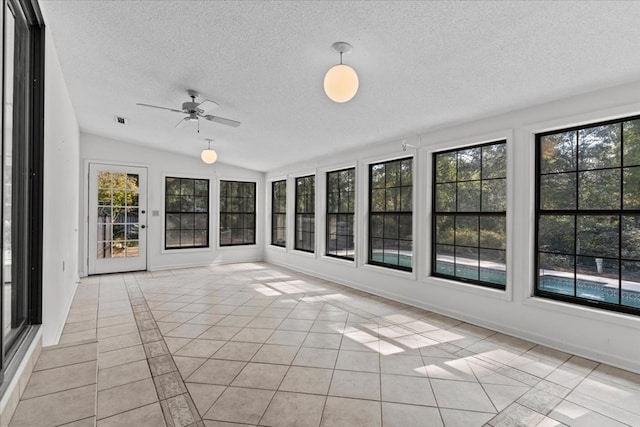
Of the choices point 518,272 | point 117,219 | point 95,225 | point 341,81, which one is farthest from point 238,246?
point 341,81

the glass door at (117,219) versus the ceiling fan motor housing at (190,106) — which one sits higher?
the ceiling fan motor housing at (190,106)

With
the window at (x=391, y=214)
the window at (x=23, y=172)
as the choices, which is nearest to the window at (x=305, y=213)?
the window at (x=391, y=214)

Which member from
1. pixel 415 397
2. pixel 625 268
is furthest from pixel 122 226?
pixel 625 268

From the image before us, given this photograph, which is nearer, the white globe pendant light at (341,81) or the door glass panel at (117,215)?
the white globe pendant light at (341,81)

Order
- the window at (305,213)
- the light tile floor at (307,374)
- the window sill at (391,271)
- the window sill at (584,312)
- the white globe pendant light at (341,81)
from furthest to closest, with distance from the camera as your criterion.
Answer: the window at (305,213), the window sill at (391,271), the window sill at (584,312), the white globe pendant light at (341,81), the light tile floor at (307,374)

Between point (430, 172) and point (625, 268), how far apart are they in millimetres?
2199

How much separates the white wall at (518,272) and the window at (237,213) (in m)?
4.10

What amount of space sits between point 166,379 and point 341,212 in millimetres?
4181

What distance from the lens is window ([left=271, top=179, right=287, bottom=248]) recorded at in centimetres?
794

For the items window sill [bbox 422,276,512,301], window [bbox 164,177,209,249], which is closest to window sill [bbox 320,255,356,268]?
window sill [bbox 422,276,512,301]

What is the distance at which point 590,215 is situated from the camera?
3.01 metres

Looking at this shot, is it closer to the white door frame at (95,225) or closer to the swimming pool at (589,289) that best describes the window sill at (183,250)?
the white door frame at (95,225)

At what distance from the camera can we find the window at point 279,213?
7.94 metres

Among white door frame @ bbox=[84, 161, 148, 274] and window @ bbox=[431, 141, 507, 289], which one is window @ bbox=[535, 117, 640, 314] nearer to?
window @ bbox=[431, 141, 507, 289]
